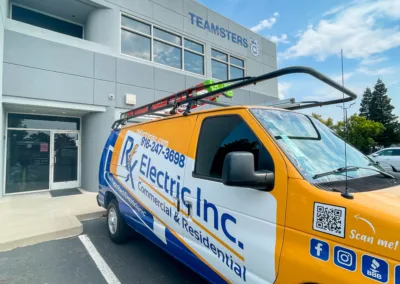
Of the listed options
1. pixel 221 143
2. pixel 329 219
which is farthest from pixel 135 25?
pixel 329 219

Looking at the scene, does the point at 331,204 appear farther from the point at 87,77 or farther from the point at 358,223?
the point at 87,77

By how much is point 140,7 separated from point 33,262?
1060cm

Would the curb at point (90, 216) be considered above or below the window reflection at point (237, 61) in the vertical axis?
below

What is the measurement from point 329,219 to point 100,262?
371 centimetres

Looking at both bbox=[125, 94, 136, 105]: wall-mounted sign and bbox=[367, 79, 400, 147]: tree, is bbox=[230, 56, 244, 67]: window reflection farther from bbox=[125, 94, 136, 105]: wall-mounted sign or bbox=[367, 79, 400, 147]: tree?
bbox=[367, 79, 400, 147]: tree

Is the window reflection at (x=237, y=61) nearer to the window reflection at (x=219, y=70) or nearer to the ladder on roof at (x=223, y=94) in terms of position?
the window reflection at (x=219, y=70)

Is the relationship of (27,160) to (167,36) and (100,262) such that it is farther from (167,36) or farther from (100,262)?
(167,36)

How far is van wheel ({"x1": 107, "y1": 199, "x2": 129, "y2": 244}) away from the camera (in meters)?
4.60

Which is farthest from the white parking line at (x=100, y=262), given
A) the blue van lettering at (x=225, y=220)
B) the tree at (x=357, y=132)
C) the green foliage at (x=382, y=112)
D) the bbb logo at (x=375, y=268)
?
the green foliage at (x=382, y=112)

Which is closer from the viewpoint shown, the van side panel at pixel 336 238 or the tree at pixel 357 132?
the van side panel at pixel 336 238

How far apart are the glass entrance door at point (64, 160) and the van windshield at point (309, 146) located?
10.0 metres

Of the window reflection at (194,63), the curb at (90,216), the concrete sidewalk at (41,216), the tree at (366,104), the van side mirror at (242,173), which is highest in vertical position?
the tree at (366,104)

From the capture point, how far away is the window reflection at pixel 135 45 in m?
10.6

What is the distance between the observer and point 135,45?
10977mm
